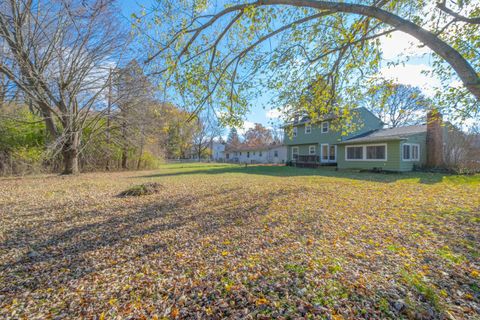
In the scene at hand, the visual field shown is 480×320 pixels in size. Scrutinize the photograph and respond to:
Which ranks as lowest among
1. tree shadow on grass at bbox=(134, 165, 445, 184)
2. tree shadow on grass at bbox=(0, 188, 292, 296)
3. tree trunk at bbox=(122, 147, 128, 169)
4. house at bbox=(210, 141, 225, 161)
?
tree shadow on grass at bbox=(0, 188, 292, 296)

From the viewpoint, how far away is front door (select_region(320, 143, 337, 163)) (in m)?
19.1

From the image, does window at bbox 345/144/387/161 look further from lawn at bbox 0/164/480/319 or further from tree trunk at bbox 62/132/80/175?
tree trunk at bbox 62/132/80/175

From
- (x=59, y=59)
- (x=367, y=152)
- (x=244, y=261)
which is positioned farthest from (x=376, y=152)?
(x=59, y=59)

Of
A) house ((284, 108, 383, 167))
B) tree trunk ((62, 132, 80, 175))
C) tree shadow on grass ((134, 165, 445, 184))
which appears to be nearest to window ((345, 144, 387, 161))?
tree shadow on grass ((134, 165, 445, 184))

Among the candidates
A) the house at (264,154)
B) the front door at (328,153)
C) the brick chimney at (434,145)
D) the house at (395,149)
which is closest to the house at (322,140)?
the front door at (328,153)

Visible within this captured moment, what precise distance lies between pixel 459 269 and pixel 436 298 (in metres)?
0.88

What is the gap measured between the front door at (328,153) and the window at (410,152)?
228 inches

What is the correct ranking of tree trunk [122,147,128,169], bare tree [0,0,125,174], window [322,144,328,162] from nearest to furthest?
bare tree [0,0,125,174]
tree trunk [122,147,128,169]
window [322,144,328,162]

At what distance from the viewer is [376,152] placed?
14062mm

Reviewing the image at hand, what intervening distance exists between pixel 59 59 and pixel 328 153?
65.7 ft

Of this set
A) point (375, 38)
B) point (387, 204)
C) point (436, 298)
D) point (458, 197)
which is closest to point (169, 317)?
point (436, 298)

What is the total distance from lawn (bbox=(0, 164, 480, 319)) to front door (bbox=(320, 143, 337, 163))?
1439 centimetres

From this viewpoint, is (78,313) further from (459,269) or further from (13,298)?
(459,269)

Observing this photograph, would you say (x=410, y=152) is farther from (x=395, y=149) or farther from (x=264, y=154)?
(x=264, y=154)
